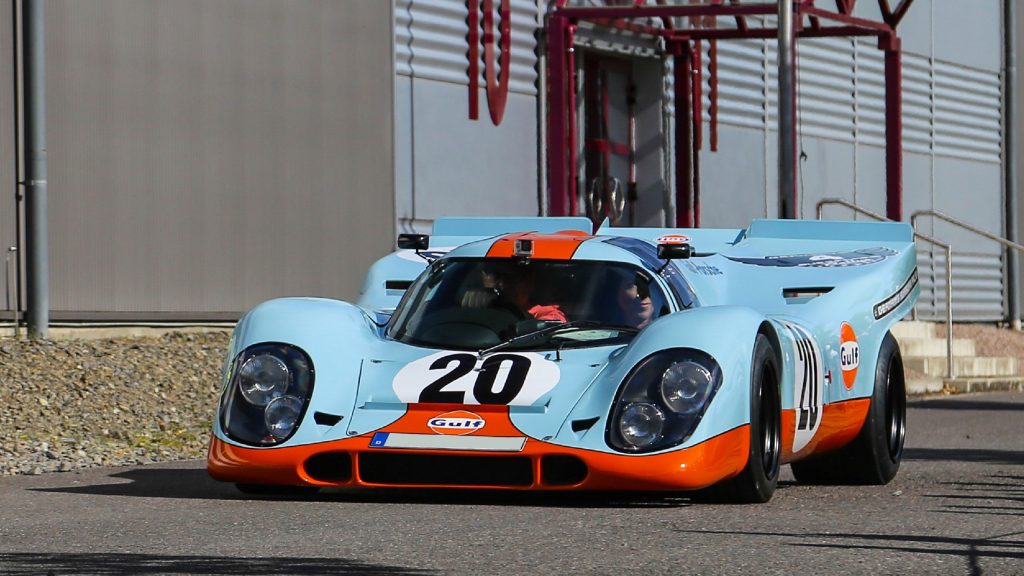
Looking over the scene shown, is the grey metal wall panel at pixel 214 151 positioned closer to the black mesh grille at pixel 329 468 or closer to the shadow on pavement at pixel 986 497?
the black mesh grille at pixel 329 468

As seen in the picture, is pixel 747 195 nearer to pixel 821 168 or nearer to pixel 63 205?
pixel 821 168

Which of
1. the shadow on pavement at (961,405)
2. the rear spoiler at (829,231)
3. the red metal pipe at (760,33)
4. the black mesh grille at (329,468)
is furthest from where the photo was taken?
the red metal pipe at (760,33)

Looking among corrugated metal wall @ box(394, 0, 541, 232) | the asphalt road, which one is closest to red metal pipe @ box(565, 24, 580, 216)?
corrugated metal wall @ box(394, 0, 541, 232)

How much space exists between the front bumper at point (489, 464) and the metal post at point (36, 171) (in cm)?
690

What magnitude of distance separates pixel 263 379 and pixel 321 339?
31cm

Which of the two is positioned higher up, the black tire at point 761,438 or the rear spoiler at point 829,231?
the rear spoiler at point 829,231

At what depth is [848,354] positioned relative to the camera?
8891mm

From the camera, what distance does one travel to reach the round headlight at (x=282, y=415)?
741 cm

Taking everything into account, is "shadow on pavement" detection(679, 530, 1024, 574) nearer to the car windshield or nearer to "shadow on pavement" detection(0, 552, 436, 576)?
"shadow on pavement" detection(0, 552, 436, 576)

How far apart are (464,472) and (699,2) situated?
1393 cm

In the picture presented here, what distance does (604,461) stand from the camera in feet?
23.3

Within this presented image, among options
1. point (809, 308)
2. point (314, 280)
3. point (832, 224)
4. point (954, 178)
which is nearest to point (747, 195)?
point (954, 178)

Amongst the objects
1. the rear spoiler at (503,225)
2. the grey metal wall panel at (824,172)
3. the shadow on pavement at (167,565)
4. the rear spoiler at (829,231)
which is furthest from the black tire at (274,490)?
the grey metal wall panel at (824,172)

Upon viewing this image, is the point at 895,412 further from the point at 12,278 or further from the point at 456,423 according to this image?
the point at 12,278
